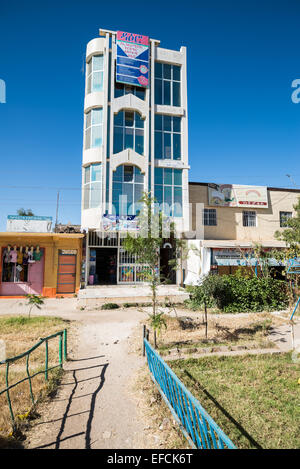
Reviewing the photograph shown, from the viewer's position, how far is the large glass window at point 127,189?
1816cm

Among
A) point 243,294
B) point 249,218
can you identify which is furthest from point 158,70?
point 243,294

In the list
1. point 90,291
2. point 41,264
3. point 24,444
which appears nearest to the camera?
point 24,444

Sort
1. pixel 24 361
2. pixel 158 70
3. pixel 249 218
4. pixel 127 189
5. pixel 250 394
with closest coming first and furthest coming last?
pixel 250 394 → pixel 24 361 → pixel 127 189 → pixel 158 70 → pixel 249 218

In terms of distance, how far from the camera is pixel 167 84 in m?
20.6

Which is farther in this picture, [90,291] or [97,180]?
[97,180]

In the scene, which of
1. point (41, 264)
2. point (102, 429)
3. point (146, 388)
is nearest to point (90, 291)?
point (41, 264)

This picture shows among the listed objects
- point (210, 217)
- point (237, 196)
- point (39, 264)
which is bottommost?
point (39, 264)

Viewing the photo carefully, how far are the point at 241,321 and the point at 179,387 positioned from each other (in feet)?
24.4

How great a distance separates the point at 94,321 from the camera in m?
10.7

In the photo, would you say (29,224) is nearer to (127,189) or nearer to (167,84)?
(127,189)

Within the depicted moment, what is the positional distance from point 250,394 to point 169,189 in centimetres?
1584

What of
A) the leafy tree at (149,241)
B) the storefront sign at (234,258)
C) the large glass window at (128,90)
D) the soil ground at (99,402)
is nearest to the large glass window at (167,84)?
the large glass window at (128,90)
